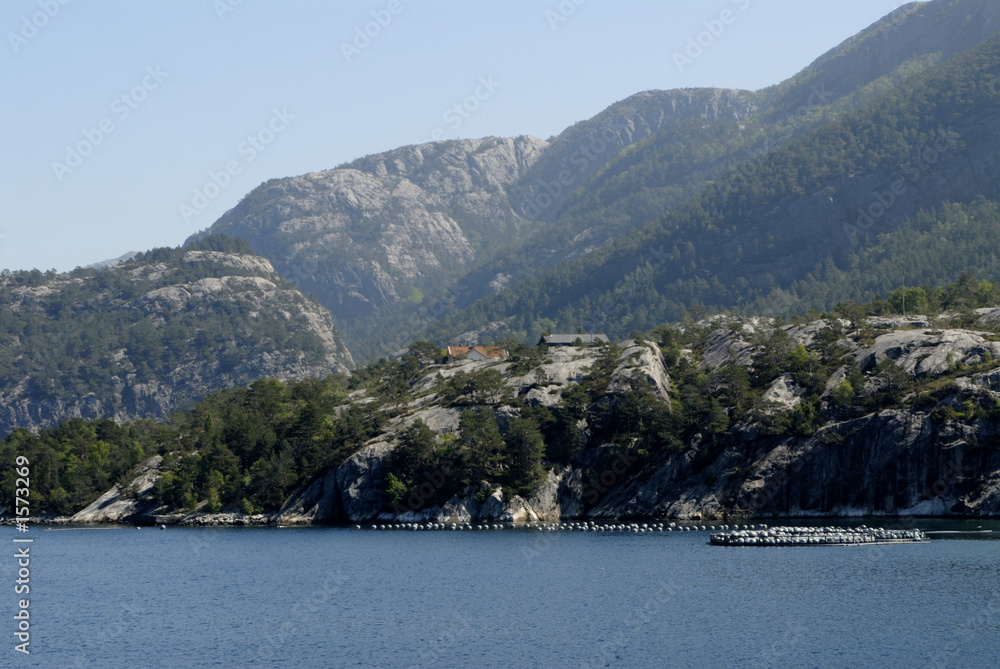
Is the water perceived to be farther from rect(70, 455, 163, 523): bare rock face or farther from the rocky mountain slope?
rect(70, 455, 163, 523): bare rock face

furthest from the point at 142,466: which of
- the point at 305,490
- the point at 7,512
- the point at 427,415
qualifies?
the point at 427,415

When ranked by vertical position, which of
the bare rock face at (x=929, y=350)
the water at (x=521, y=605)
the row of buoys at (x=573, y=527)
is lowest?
the row of buoys at (x=573, y=527)

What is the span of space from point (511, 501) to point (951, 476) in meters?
60.9

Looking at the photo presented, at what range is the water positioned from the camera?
66.8m

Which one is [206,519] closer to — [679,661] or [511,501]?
[511,501]

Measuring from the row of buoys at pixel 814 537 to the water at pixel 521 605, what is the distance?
328 centimetres

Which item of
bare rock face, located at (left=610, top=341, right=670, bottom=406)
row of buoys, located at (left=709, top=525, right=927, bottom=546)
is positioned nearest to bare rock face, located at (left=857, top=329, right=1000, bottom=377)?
bare rock face, located at (left=610, top=341, right=670, bottom=406)

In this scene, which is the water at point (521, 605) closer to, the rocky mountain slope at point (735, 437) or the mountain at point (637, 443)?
the rocky mountain slope at point (735, 437)

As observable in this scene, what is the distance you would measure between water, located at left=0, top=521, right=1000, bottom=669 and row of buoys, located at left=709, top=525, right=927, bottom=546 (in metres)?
3.28

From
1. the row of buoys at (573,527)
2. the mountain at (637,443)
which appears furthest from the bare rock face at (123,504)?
the row of buoys at (573,527)

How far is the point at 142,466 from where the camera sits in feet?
647

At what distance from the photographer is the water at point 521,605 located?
219ft

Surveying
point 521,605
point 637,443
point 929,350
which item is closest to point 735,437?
point 637,443

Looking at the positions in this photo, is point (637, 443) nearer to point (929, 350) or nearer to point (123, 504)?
point (929, 350)
